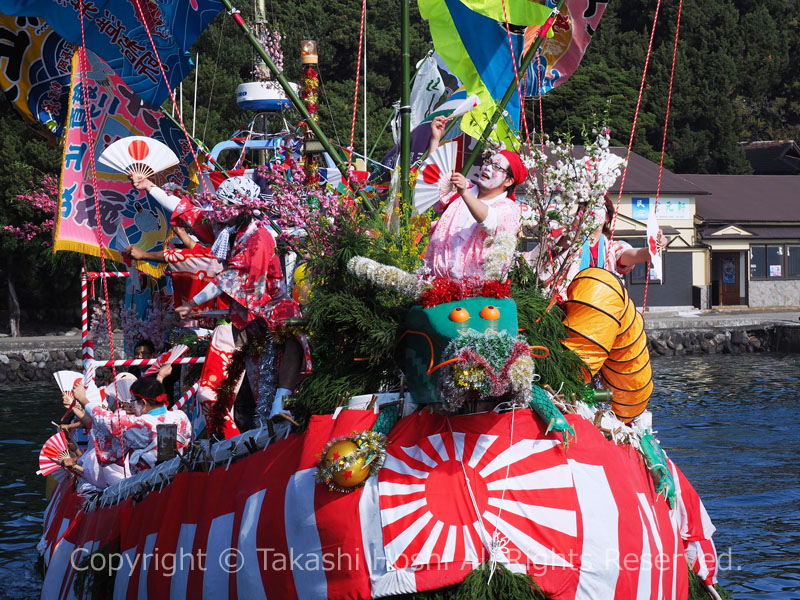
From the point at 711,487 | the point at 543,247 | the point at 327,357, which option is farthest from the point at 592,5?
the point at 711,487

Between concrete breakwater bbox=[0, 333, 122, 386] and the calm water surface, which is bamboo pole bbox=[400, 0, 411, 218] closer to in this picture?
the calm water surface

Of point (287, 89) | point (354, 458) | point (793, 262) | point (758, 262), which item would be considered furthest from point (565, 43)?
point (793, 262)

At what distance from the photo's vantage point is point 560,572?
14.9ft

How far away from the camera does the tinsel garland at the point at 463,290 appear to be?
15.8ft

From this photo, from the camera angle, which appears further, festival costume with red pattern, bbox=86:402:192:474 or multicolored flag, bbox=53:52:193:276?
multicolored flag, bbox=53:52:193:276

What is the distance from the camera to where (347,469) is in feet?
15.2

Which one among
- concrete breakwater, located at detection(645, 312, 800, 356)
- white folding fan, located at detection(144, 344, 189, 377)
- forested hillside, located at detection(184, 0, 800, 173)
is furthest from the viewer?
forested hillside, located at detection(184, 0, 800, 173)

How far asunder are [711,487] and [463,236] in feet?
29.2

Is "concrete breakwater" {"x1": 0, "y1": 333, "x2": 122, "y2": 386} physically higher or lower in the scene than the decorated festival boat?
lower

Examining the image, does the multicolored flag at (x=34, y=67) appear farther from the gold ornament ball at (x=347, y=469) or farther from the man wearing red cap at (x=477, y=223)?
the gold ornament ball at (x=347, y=469)

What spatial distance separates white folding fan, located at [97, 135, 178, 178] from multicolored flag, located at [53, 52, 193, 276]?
1.12 metres

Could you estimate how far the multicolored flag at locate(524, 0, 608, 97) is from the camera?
8.66 meters

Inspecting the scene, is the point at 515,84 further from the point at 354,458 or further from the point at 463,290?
the point at 354,458

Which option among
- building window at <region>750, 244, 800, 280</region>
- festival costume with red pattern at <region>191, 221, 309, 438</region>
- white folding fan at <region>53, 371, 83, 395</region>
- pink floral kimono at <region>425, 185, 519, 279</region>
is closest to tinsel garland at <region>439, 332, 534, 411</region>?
pink floral kimono at <region>425, 185, 519, 279</region>
